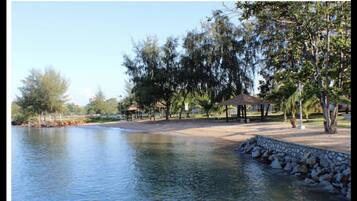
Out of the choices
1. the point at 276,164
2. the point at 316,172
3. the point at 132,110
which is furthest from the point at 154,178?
the point at 132,110

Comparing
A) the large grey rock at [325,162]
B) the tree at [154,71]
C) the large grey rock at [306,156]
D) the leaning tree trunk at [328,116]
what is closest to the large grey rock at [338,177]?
the large grey rock at [325,162]

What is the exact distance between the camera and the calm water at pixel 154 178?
8.75 m

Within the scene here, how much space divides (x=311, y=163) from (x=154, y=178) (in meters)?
4.72

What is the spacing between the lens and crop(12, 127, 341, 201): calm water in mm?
8750

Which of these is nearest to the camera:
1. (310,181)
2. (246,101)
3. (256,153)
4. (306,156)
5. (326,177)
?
(326,177)

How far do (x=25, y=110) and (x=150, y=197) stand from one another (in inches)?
1899

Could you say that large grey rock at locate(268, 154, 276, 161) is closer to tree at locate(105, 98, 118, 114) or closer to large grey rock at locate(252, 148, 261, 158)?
large grey rock at locate(252, 148, 261, 158)

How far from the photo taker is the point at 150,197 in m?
8.66

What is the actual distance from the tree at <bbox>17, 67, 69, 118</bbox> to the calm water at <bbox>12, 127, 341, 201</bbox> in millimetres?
35754

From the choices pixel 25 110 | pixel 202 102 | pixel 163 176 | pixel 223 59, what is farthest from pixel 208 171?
pixel 25 110

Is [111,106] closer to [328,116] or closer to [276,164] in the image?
[328,116]

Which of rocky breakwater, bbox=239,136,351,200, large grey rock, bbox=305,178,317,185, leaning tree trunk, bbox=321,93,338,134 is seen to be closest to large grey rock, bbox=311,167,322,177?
rocky breakwater, bbox=239,136,351,200

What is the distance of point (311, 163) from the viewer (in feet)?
34.8

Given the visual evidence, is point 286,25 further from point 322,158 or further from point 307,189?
point 307,189
